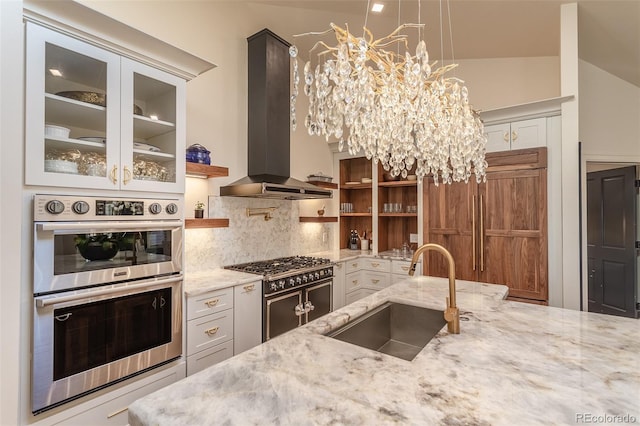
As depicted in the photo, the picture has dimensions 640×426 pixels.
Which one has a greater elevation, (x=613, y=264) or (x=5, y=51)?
(x=5, y=51)

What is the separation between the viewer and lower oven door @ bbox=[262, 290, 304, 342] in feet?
8.71

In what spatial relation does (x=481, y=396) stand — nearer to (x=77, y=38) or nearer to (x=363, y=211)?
(x=77, y=38)

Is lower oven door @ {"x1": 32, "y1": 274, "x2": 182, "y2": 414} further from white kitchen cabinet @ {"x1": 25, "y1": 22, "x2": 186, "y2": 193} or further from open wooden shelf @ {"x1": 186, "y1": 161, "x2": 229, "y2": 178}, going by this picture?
open wooden shelf @ {"x1": 186, "y1": 161, "x2": 229, "y2": 178}

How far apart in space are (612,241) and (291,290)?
454 cm

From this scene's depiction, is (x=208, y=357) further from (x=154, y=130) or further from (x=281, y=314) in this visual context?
(x=154, y=130)

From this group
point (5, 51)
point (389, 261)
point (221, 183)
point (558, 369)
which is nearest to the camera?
point (558, 369)

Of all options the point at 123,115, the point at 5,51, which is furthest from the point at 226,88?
the point at 5,51

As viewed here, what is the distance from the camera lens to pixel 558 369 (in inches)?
40.0

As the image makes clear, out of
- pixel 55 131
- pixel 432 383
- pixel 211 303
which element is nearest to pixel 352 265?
pixel 211 303

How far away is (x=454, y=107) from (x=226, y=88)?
2.31 meters

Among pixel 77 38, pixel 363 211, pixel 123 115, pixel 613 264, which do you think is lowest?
pixel 613 264

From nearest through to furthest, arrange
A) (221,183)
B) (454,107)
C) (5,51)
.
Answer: (5,51) → (454,107) → (221,183)

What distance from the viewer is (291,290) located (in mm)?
2895

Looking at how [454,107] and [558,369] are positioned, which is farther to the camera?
[454,107]
